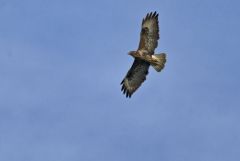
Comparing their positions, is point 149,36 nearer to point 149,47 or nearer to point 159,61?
point 149,47

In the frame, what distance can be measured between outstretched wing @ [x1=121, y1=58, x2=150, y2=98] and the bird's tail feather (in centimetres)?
84

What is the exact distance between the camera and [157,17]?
40.2 m

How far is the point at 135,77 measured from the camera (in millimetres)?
41281

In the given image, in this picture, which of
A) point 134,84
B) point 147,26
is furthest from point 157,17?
point 134,84

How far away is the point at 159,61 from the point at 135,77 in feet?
6.44

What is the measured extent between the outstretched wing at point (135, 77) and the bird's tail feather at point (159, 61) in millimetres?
836

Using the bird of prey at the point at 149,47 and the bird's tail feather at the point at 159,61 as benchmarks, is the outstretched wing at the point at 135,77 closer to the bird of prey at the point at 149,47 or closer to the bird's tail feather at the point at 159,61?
the bird of prey at the point at 149,47

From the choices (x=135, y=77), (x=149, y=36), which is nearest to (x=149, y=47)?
(x=149, y=36)

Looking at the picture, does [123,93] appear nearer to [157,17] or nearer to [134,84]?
[134,84]

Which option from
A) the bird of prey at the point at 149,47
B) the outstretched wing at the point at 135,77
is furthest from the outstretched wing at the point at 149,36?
the outstretched wing at the point at 135,77

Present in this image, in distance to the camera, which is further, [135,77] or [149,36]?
[135,77]

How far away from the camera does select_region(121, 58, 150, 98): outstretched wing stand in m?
40.8

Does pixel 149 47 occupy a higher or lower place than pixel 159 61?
higher

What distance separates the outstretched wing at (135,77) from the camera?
1608 inches
